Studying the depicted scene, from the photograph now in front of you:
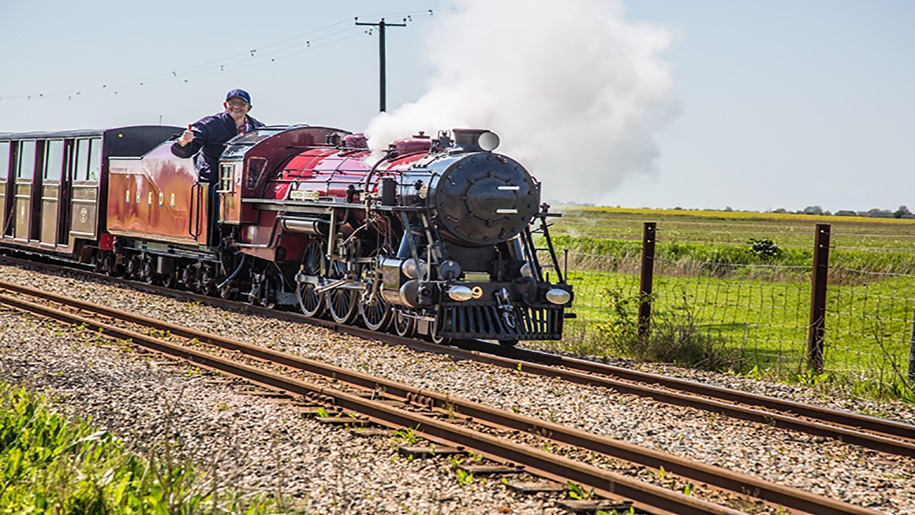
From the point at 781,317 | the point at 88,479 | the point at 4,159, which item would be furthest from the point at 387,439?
the point at 4,159

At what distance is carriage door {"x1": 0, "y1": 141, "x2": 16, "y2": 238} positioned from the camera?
23438mm

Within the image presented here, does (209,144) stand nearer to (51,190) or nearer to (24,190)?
(51,190)

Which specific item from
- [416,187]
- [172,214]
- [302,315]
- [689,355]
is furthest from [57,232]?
[689,355]

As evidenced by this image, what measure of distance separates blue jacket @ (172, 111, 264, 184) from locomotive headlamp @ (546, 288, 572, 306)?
6676 millimetres

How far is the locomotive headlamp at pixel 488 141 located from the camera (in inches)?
490

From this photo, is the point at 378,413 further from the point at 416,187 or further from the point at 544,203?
the point at 544,203

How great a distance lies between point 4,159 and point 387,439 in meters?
19.6

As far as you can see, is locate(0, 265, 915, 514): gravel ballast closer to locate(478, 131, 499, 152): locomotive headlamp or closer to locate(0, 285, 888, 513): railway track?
locate(0, 285, 888, 513): railway track

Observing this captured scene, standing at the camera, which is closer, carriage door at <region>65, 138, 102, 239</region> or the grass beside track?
the grass beside track

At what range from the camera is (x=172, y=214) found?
683 inches

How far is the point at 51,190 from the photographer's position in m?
21.6

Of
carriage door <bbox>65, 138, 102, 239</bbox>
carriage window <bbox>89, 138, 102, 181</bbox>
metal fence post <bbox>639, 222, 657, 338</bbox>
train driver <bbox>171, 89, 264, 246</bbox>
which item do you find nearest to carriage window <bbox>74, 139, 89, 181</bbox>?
carriage door <bbox>65, 138, 102, 239</bbox>

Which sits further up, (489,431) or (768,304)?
(768,304)

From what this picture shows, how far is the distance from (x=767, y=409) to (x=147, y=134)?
48.7 feet
